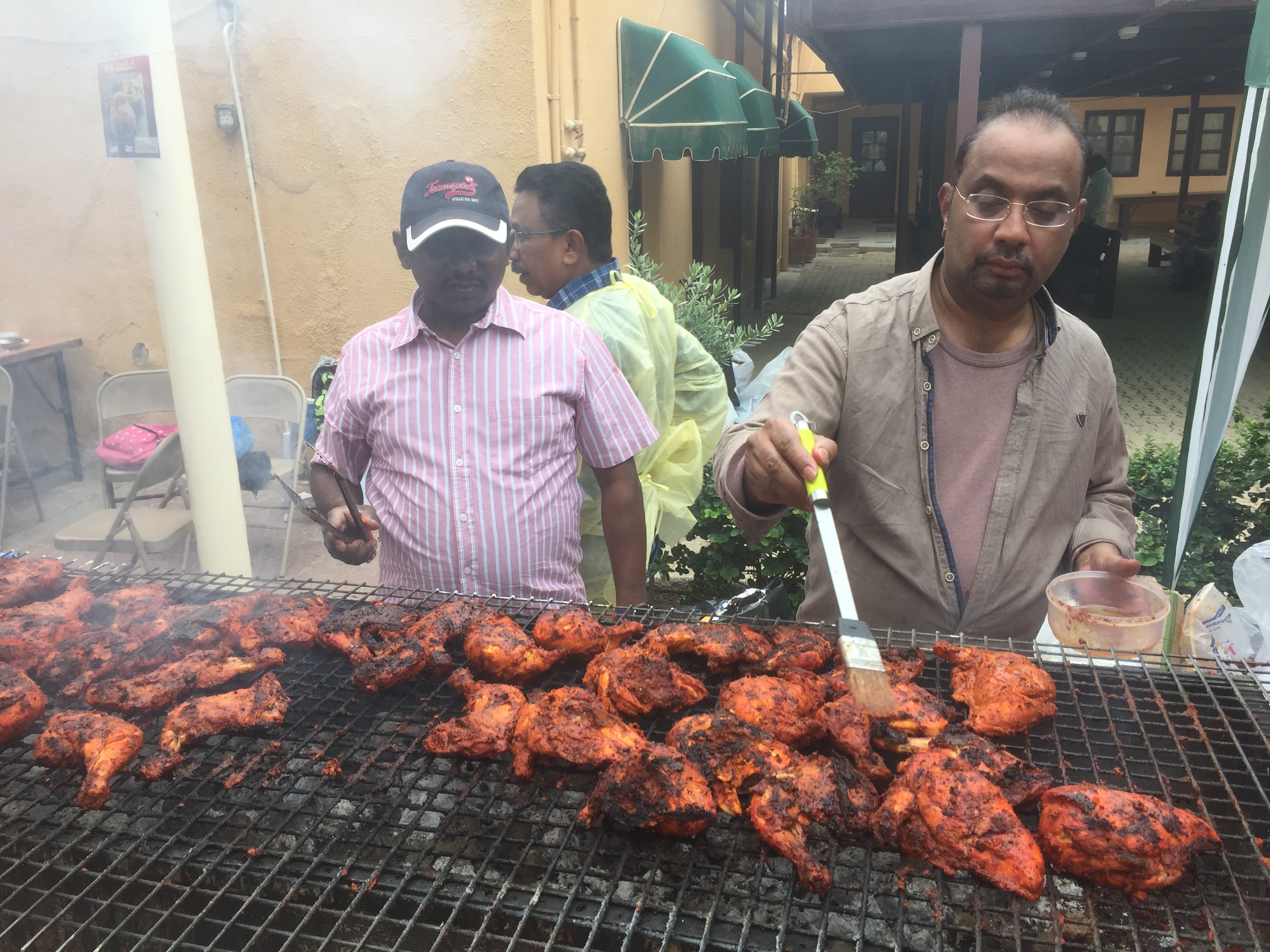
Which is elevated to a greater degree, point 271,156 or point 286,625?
point 271,156

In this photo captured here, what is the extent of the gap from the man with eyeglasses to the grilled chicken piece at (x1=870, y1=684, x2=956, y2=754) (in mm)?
688

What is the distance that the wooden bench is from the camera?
18797 mm

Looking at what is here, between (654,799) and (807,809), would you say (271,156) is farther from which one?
(807,809)

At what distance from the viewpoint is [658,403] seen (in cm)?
399

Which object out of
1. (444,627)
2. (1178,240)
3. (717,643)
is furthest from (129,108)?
(1178,240)

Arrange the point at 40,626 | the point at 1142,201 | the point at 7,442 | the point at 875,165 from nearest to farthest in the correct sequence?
the point at 40,626 < the point at 7,442 < the point at 1142,201 < the point at 875,165

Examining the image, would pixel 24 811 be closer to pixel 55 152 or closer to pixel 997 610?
pixel 997 610

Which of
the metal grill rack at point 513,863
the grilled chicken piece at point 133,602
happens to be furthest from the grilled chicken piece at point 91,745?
the grilled chicken piece at point 133,602

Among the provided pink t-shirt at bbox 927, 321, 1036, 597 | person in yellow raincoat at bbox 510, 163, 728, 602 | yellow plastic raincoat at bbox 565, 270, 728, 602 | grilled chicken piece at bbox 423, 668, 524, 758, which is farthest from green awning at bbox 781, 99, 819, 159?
grilled chicken piece at bbox 423, 668, 524, 758

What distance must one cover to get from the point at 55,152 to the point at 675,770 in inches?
321

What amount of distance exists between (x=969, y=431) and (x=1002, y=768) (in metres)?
1.15

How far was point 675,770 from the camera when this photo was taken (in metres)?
1.70

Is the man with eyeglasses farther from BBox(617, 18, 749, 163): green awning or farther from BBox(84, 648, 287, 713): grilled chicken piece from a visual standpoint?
BBox(617, 18, 749, 163): green awning

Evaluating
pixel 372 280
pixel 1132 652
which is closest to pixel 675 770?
pixel 1132 652
